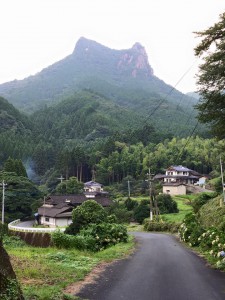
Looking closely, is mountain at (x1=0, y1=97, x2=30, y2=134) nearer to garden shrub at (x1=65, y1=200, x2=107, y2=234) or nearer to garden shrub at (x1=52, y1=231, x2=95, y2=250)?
garden shrub at (x1=65, y1=200, x2=107, y2=234)

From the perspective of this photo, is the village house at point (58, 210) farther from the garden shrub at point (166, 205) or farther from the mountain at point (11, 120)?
the mountain at point (11, 120)

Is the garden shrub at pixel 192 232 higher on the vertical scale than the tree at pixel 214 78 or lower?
lower

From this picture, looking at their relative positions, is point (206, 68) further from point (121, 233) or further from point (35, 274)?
point (121, 233)

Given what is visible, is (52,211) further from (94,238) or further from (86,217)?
(94,238)

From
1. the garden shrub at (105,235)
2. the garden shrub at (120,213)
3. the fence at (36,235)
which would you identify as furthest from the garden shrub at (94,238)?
the garden shrub at (120,213)

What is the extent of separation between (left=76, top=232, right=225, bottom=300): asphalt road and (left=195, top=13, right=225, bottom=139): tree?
5522 millimetres

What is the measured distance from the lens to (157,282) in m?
10.0

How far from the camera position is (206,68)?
13.0 meters

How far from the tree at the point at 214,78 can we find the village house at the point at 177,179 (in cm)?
5887

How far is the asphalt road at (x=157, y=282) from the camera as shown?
334 inches

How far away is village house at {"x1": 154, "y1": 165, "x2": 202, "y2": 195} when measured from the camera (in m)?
73.2

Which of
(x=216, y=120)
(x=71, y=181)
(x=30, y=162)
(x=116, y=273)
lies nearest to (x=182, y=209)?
(x=71, y=181)

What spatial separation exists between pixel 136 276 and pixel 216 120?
282 inches

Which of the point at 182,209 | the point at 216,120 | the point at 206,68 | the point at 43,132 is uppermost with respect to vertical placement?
the point at 43,132
